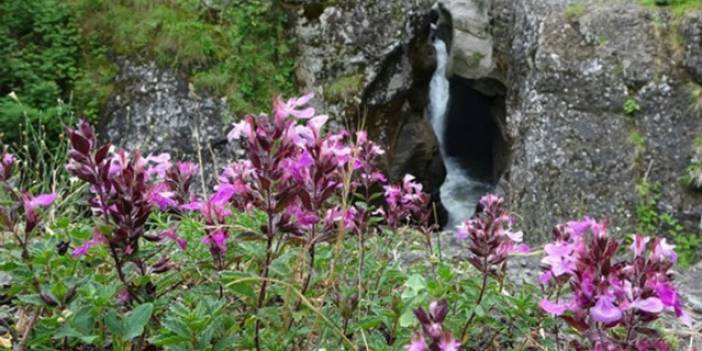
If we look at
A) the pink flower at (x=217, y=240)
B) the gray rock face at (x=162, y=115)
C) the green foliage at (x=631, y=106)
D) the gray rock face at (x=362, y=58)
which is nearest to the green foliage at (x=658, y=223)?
the green foliage at (x=631, y=106)

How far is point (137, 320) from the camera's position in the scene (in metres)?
1.10

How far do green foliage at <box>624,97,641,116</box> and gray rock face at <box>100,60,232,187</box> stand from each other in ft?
13.4

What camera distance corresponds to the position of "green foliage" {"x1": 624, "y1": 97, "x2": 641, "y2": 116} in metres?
5.98

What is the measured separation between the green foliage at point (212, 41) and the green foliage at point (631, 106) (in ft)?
12.1

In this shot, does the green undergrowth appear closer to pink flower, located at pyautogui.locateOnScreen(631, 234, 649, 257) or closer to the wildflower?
the wildflower

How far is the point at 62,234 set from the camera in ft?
5.70

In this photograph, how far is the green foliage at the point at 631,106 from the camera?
19.6 ft

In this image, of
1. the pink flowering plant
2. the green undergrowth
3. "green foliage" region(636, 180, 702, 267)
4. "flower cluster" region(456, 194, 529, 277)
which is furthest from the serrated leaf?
the green undergrowth

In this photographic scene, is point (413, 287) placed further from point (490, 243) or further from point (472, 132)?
point (472, 132)

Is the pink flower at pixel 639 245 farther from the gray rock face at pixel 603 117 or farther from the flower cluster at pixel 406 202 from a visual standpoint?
the gray rock face at pixel 603 117

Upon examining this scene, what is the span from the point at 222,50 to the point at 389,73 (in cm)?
201

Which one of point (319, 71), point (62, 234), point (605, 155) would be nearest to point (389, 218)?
point (62, 234)

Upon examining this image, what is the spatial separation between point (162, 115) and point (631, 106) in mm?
4827

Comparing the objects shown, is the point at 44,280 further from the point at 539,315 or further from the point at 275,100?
the point at 539,315
